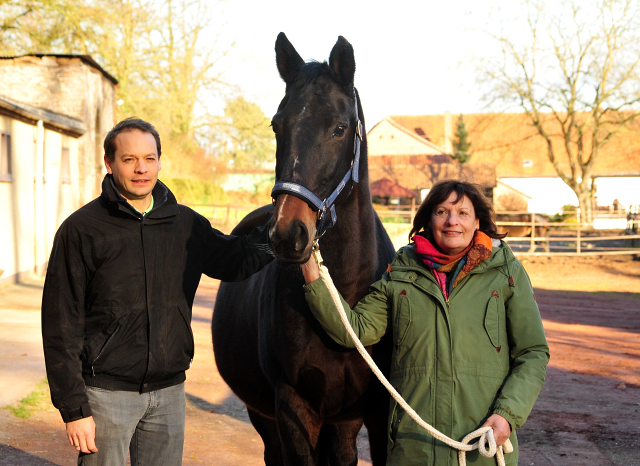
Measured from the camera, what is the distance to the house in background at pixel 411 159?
43.7 m

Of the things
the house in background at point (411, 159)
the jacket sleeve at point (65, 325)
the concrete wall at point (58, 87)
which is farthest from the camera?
the house in background at point (411, 159)

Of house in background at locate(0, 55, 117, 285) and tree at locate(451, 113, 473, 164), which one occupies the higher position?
tree at locate(451, 113, 473, 164)

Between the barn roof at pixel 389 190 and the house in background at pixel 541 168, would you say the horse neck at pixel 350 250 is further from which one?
the house in background at pixel 541 168

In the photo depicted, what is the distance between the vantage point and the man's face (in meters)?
2.25

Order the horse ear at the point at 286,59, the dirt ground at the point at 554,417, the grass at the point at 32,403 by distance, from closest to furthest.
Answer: the horse ear at the point at 286,59
the dirt ground at the point at 554,417
the grass at the point at 32,403

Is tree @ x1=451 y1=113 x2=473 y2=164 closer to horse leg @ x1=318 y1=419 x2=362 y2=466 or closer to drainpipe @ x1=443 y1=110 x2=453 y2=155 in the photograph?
drainpipe @ x1=443 y1=110 x2=453 y2=155

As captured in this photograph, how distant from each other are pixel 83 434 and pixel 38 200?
12.4m

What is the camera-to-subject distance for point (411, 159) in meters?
52.2

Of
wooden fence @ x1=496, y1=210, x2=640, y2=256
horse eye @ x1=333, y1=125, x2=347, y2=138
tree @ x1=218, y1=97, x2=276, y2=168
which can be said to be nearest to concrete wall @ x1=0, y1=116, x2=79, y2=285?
horse eye @ x1=333, y1=125, x2=347, y2=138

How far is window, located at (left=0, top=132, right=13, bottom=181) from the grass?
23.0 ft

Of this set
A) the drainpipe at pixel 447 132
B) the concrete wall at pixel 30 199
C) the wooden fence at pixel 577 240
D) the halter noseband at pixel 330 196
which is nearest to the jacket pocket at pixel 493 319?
Answer: the halter noseband at pixel 330 196

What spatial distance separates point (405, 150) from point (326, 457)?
5381cm

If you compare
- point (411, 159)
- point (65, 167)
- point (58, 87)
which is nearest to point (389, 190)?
point (411, 159)

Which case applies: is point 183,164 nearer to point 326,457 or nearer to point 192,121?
point 192,121
